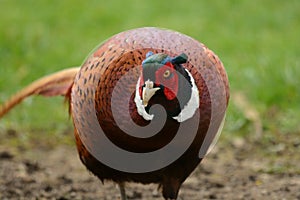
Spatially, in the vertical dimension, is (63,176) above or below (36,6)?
below

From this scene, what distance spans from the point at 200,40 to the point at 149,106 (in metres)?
4.43

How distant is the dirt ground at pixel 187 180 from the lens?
518 cm

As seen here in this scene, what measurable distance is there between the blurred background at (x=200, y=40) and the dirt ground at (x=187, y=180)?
112mm

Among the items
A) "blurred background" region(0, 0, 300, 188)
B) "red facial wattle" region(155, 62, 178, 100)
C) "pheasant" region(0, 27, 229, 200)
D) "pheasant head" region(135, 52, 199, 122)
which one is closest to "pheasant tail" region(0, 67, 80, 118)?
"blurred background" region(0, 0, 300, 188)

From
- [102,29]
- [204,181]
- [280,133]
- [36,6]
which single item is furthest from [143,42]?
[36,6]

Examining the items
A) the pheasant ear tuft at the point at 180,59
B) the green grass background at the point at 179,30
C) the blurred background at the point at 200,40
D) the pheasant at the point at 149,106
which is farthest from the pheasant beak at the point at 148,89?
the green grass background at the point at 179,30

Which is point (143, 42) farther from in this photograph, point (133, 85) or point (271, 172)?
point (271, 172)

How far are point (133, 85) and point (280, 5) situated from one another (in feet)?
18.1

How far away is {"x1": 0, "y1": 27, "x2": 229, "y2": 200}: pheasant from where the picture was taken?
3984 millimetres

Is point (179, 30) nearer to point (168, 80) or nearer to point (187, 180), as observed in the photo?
point (187, 180)

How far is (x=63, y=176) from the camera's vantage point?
18.6 feet

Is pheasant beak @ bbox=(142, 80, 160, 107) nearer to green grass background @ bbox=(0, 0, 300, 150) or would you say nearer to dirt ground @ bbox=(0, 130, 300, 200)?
dirt ground @ bbox=(0, 130, 300, 200)

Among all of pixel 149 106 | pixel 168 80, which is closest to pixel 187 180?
pixel 149 106

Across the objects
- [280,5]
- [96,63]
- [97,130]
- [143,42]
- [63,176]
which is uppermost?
[280,5]
